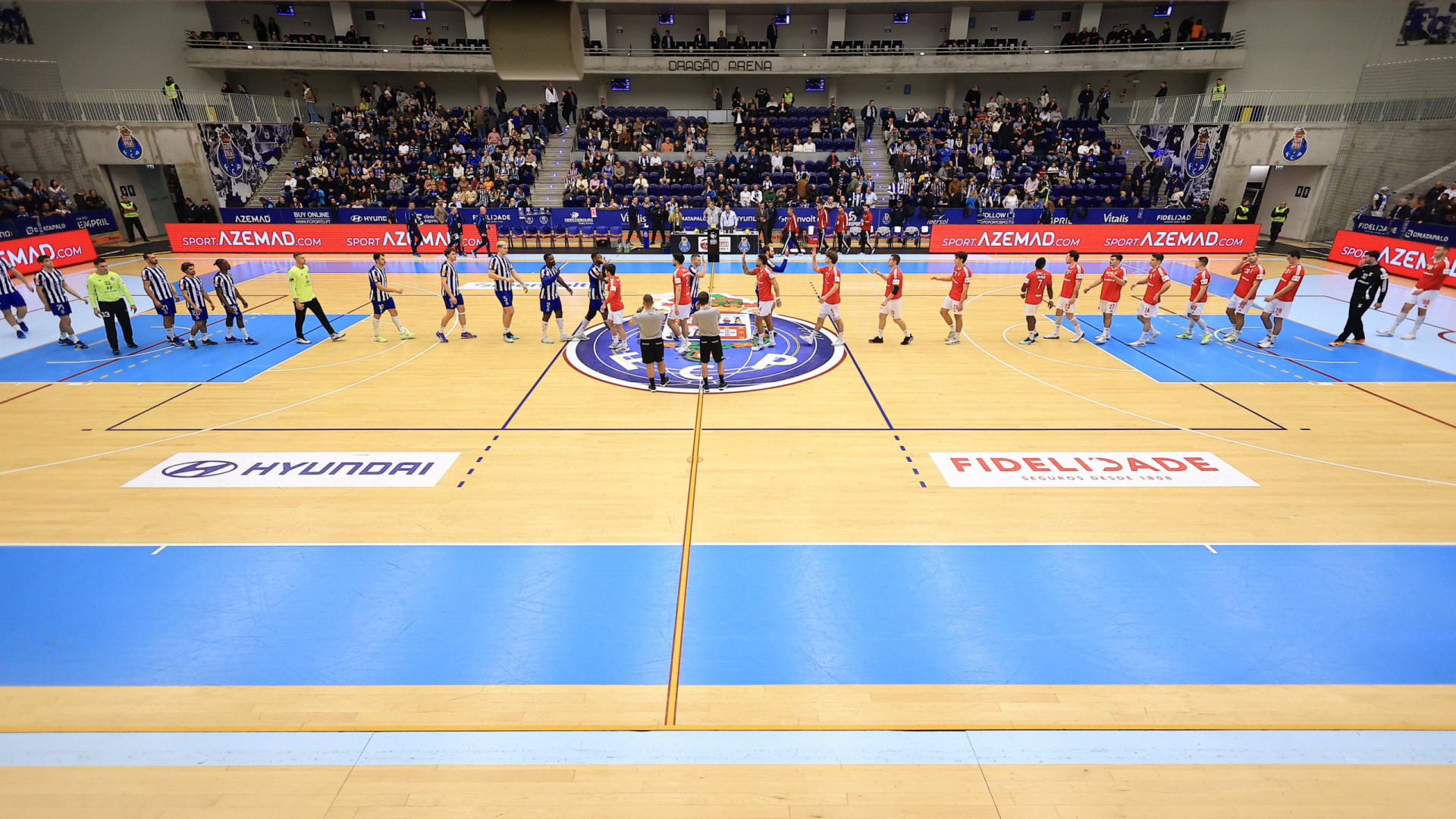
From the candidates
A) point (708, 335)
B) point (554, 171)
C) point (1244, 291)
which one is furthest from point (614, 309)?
point (554, 171)

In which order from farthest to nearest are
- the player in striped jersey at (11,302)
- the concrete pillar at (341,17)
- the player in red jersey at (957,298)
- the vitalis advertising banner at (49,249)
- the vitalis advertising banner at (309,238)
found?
the concrete pillar at (341,17)
the vitalis advertising banner at (309,238)
the vitalis advertising banner at (49,249)
the player in striped jersey at (11,302)
the player in red jersey at (957,298)

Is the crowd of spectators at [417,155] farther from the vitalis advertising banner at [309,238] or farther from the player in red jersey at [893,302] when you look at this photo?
the player in red jersey at [893,302]

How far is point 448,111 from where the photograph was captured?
3697cm

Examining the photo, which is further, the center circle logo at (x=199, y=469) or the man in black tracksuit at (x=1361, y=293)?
the man in black tracksuit at (x=1361, y=293)

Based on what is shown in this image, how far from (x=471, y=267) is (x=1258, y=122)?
32470 mm

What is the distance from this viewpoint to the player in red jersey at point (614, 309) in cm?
1243

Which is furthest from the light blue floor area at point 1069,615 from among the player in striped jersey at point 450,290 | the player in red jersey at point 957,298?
the player in striped jersey at point 450,290

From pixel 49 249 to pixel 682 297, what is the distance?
22301 millimetres

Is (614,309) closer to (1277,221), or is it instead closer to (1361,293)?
(1361,293)

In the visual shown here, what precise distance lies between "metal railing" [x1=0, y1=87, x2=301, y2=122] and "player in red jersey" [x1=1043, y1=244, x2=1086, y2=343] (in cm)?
3636

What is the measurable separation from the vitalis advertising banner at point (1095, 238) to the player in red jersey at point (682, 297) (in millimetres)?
16189

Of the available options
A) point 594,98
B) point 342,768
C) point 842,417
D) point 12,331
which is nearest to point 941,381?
point 842,417

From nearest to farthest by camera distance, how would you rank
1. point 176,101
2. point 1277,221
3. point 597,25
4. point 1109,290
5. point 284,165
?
point 1109,290 < point 1277,221 < point 176,101 < point 284,165 < point 597,25

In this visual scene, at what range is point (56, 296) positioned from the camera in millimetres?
13180
